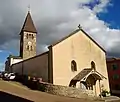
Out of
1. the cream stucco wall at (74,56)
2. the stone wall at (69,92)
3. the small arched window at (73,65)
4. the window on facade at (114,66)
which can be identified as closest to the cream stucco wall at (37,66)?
the cream stucco wall at (74,56)

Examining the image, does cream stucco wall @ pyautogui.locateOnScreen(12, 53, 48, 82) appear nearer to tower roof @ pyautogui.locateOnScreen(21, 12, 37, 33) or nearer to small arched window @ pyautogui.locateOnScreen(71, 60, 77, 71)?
small arched window @ pyautogui.locateOnScreen(71, 60, 77, 71)

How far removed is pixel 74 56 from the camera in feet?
90.5

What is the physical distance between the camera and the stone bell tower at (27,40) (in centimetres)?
4853

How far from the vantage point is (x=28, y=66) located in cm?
3306

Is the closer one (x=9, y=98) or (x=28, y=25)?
(x=9, y=98)

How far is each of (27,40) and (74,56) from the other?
2464 cm

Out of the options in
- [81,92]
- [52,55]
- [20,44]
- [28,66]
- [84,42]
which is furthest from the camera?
[20,44]

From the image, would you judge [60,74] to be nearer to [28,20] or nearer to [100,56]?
[100,56]

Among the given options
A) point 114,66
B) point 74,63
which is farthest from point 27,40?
point 74,63

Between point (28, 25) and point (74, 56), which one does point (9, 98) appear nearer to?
point (74, 56)

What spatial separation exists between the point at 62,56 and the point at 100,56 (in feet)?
26.3

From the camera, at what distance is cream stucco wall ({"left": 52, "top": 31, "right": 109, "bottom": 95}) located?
1009 inches

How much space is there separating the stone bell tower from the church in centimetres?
1488

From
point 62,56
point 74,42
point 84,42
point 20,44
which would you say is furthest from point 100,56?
point 20,44
